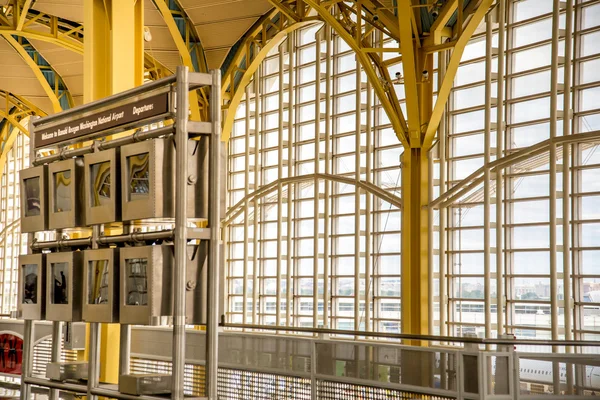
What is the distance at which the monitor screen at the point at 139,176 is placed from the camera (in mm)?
7430

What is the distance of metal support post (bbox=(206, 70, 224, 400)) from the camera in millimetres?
7234

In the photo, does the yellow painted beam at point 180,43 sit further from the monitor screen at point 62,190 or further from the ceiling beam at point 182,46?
the monitor screen at point 62,190

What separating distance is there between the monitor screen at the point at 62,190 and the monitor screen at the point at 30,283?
866 millimetres

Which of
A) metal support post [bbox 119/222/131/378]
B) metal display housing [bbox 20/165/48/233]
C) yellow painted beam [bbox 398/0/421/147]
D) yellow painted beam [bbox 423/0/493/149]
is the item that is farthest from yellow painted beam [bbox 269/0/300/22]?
metal support post [bbox 119/222/131/378]

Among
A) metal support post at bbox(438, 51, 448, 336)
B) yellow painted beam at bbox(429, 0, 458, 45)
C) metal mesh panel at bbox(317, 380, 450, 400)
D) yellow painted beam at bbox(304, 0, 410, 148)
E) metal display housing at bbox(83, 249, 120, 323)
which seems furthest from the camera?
metal support post at bbox(438, 51, 448, 336)

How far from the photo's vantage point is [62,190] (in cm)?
877

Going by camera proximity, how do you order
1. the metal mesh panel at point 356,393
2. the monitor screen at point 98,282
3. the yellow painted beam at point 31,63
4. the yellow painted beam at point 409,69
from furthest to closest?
the yellow painted beam at point 31,63, the yellow painted beam at point 409,69, the metal mesh panel at point 356,393, the monitor screen at point 98,282

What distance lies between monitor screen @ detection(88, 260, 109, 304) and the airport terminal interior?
0.03 meters

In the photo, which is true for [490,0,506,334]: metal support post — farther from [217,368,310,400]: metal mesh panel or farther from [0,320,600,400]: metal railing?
[217,368,310,400]: metal mesh panel

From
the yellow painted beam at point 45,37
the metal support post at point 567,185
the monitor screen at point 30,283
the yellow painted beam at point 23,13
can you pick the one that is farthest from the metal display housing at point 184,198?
the yellow painted beam at point 45,37

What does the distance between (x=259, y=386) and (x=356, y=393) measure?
179 cm

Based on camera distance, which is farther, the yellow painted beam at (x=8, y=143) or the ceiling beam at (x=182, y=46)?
the yellow painted beam at (x=8, y=143)

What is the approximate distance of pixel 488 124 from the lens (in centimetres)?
2491

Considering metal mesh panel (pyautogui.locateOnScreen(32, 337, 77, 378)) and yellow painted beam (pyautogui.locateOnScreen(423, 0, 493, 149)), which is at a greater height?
yellow painted beam (pyautogui.locateOnScreen(423, 0, 493, 149))
